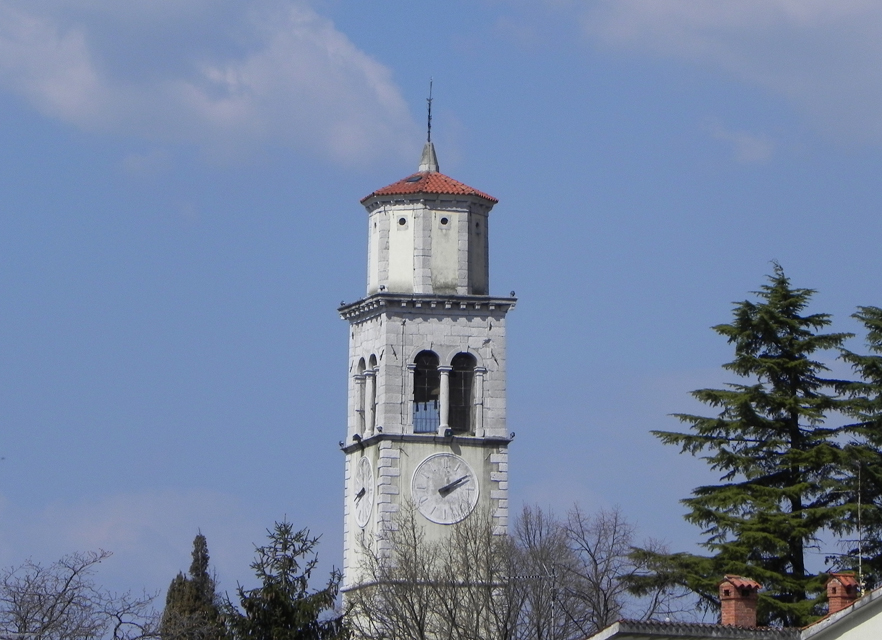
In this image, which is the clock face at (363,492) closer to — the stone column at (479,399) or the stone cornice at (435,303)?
the stone column at (479,399)

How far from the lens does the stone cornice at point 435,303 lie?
62.8 meters

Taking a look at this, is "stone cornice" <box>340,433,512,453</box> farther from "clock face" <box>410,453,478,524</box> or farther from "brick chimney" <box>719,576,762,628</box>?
"brick chimney" <box>719,576,762,628</box>

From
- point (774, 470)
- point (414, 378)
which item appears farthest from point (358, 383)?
point (774, 470)

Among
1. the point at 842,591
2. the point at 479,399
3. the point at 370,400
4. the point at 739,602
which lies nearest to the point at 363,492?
the point at 370,400

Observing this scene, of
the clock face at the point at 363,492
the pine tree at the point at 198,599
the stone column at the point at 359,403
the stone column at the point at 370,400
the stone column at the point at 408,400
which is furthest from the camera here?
the stone column at the point at 359,403

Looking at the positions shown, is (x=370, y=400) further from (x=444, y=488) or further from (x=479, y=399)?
(x=444, y=488)

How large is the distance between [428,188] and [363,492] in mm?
6957

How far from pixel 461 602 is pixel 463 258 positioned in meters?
9.21

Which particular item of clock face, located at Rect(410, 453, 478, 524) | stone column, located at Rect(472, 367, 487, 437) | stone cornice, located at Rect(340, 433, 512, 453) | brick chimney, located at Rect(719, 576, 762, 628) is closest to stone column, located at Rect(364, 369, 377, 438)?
stone cornice, located at Rect(340, 433, 512, 453)

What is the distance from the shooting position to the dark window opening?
63250 mm

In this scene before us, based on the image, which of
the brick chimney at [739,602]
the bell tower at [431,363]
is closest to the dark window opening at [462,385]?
the bell tower at [431,363]

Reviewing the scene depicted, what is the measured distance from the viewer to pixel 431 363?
63.2 metres

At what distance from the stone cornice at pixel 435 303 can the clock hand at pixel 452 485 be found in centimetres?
378

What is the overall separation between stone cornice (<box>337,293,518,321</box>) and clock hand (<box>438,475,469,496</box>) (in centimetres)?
378
